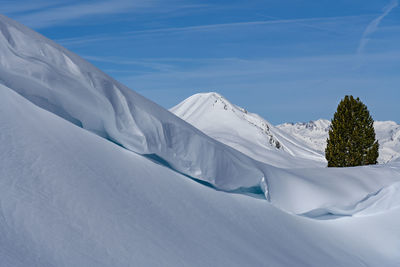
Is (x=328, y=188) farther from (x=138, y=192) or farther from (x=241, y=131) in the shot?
(x=241, y=131)

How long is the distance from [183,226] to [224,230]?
0.48 meters

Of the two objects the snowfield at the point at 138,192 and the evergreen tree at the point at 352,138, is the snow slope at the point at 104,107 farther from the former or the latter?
the evergreen tree at the point at 352,138

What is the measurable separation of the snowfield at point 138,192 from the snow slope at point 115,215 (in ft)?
0.03

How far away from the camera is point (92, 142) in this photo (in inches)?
148

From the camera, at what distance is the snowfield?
268cm

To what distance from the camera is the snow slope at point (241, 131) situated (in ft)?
96.2

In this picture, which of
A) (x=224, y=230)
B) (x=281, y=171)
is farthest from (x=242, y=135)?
(x=224, y=230)

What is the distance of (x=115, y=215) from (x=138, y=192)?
1.51ft

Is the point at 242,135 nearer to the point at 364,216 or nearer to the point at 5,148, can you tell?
the point at 364,216

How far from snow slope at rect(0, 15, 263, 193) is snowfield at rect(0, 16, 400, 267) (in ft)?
0.05

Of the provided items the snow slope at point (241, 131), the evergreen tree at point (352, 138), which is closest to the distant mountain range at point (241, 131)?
the snow slope at point (241, 131)

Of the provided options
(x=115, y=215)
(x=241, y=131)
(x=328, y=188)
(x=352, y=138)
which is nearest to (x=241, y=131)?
(x=241, y=131)

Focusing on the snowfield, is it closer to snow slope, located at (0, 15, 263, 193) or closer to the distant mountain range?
snow slope, located at (0, 15, 263, 193)

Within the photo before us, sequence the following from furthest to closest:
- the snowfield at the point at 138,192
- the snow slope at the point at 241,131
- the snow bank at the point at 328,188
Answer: the snow slope at the point at 241,131, the snow bank at the point at 328,188, the snowfield at the point at 138,192
